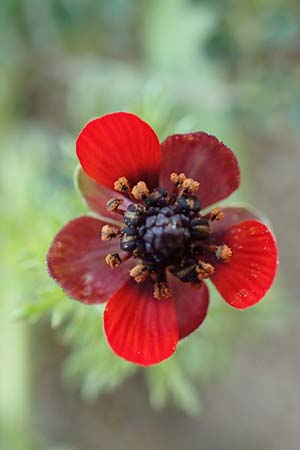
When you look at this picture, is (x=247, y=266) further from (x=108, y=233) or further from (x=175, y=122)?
(x=175, y=122)

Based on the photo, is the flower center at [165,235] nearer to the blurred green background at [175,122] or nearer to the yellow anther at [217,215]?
the yellow anther at [217,215]

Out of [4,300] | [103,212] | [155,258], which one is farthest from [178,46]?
[155,258]

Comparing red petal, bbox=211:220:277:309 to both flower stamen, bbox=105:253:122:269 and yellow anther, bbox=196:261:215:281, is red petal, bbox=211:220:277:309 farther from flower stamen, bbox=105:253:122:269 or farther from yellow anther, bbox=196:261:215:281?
flower stamen, bbox=105:253:122:269

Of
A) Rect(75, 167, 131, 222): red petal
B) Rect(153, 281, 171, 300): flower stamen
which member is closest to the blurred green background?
Rect(75, 167, 131, 222): red petal

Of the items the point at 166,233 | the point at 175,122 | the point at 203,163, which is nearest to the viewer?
the point at 166,233

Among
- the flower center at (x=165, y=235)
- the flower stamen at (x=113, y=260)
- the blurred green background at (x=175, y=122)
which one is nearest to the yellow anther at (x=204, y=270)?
the flower center at (x=165, y=235)

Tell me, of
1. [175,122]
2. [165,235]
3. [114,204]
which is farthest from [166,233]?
[175,122]
